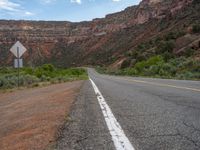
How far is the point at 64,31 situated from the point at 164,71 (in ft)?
438

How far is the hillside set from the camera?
372 ft

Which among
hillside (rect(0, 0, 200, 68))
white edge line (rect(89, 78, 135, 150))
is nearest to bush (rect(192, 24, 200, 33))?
hillside (rect(0, 0, 200, 68))

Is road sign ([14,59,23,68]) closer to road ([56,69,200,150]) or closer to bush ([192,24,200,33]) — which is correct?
road ([56,69,200,150])

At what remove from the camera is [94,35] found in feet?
552

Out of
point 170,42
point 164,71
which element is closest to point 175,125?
point 164,71

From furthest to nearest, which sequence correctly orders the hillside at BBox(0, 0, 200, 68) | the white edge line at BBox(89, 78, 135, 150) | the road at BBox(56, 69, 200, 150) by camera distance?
1. the hillside at BBox(0, 0, 200, 68)
2. the road at BBox(56, 69, 200, 150)
3. the white edge line at BBox(89, 78, 135, 150)

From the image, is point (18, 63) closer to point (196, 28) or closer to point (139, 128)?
point (139, 128)

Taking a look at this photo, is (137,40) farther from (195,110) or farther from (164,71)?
(195,110)

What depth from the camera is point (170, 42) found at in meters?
71.3

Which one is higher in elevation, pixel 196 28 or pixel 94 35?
pixel 94 35

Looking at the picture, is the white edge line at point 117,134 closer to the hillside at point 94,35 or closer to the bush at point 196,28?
the bush at point 196,28

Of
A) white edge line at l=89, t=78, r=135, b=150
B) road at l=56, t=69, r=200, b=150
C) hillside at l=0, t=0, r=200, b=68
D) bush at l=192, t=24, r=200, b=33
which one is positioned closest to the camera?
white edge line at l=89, t=78, r=135, b=150

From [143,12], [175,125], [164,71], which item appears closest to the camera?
[175,125]

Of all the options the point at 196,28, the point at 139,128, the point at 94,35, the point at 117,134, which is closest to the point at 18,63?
the point at 139,128
